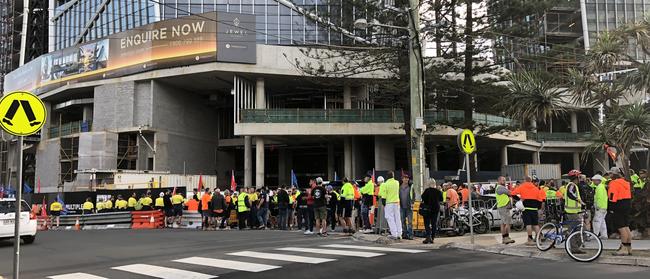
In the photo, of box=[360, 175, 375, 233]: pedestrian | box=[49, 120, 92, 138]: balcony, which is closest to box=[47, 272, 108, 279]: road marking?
box=[360, 175, 375, 233]: pedestrian

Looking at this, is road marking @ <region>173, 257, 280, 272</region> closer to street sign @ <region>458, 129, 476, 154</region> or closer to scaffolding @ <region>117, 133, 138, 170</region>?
street sign @ <region>458, 129, 476, 154</region>

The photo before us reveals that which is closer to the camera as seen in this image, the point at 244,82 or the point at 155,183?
the point at 155,183

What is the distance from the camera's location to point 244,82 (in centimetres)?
4106

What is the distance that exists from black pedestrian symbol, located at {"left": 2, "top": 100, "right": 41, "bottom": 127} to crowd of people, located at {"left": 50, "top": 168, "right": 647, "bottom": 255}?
9103 mm

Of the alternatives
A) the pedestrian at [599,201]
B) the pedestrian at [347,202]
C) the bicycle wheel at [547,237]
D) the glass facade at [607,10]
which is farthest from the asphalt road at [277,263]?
the glass facade at [607,10]

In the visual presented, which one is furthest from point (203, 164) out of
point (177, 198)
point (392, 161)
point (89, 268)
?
point (89, 268)

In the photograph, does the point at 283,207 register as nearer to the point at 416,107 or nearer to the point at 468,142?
the point at 416,107

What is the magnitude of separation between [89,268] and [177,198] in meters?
12.4

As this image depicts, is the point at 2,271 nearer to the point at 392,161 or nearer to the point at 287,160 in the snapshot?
the point at 392,161

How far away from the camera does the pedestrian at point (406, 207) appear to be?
14703 mm

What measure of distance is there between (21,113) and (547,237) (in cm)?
1014

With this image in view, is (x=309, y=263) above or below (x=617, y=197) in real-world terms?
below

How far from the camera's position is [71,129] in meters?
48.5

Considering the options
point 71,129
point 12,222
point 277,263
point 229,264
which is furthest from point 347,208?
point 71,129
